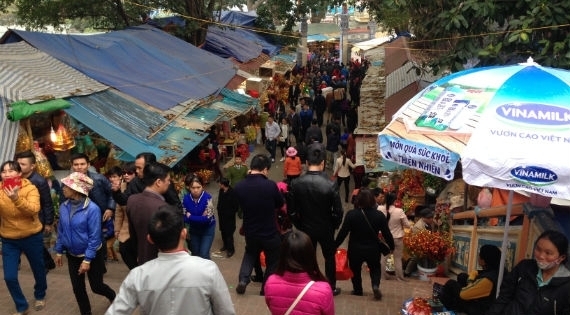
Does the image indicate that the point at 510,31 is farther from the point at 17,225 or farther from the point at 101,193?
the point at 17,225

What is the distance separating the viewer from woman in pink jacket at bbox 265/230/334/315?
335 cm

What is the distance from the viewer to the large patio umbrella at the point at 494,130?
11.3 feet

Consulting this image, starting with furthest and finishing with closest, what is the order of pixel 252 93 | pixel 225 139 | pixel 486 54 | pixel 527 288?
pixel 252 93 < pixel 225 139 < pixel 486 54 < pixel 527 288

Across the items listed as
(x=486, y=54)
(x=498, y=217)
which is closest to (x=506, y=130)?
(x=498, y=217)

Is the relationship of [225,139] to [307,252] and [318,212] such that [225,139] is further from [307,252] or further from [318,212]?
[307,252]

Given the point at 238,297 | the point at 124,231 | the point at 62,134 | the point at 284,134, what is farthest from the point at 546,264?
the point at 284,134

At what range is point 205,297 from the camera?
307 centimetres

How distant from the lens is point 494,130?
3662 millimetres

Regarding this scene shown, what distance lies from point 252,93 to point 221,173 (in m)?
4.81

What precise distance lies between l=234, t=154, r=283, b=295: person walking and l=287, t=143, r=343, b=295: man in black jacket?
212 millimetres

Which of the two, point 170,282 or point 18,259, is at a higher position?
point 170,282

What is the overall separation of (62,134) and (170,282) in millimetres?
6499

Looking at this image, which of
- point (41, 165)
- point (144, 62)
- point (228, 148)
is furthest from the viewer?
point (228, 148)

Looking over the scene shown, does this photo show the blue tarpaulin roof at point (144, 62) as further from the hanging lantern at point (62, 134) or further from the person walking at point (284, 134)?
the person walking at point (284, 134)
